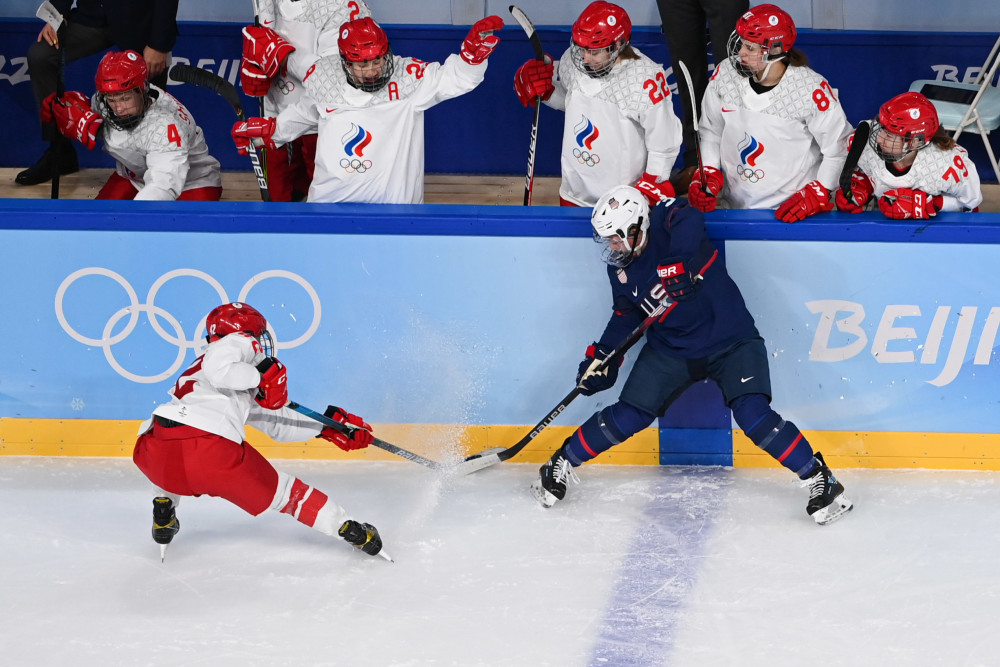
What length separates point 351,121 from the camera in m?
4.04

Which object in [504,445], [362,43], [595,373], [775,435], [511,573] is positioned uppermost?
[362,43]

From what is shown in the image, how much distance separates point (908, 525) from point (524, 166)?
8.53 ft

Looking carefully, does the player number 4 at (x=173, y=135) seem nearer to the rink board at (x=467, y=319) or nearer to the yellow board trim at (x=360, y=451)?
the rink board at (x=467, y=319)

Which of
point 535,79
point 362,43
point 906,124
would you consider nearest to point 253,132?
point 362,43

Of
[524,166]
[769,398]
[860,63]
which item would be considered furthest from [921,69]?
[769,398]

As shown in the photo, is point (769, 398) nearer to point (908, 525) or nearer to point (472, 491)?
point (908, 525)

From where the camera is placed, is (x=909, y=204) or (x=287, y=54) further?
(x=287, y=54)

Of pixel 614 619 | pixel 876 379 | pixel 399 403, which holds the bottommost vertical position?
pixel 614 619

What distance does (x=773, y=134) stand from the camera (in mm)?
3840

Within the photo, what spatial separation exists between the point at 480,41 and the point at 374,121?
47 cm

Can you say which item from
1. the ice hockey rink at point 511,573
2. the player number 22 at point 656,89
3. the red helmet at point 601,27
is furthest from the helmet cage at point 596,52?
the ice hockey rink at point 511,573

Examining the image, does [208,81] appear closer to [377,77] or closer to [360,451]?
[377,77]

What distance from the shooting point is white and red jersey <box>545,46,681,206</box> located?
3932 mm

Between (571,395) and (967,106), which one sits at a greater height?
(967,106)
